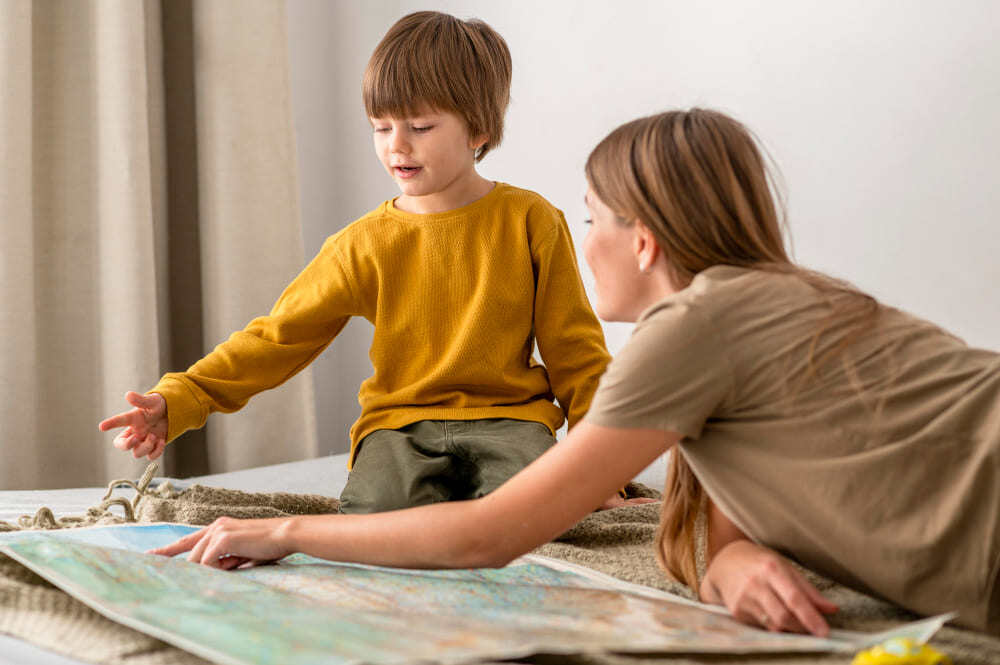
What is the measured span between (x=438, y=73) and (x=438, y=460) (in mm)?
506

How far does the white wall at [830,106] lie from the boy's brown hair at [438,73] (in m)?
0.79

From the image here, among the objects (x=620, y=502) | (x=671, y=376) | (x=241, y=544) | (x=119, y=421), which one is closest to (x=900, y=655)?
(x=671, y=376)

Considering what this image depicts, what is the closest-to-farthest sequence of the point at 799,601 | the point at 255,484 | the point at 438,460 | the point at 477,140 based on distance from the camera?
1. the point at 799,601
2. the point at 438,460
3. the point at 477,140
4. the point at 255,484

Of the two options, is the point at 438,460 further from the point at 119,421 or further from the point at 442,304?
the point at 119,421

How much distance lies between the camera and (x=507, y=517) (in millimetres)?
805

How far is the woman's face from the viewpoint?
0.92 metres

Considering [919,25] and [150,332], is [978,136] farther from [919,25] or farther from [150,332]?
[150,332]

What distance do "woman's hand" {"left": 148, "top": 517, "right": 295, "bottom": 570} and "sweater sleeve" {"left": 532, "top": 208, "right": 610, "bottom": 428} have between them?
592mm

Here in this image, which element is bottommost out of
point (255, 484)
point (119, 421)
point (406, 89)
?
point (255, 484)

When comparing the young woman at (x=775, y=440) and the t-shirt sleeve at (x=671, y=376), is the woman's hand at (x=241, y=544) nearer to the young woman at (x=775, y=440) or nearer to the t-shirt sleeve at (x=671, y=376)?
the young woman at (x=775, y=440)

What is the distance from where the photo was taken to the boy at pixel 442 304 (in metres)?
1.36

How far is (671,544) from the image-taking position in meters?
0.95

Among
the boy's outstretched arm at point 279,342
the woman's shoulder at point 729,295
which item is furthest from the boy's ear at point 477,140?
the woman's shoulder at point 729,295

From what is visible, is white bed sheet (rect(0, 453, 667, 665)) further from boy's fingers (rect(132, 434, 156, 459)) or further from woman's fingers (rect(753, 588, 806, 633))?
woman's fingers (rect(753, 588, 806, 633))
